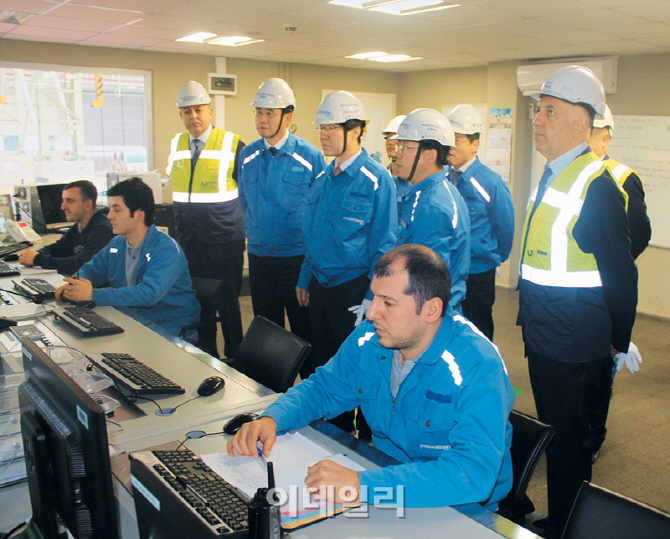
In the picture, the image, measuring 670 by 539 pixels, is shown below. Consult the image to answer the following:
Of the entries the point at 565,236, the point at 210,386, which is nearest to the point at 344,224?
the point at 565,236

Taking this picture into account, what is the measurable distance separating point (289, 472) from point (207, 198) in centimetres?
291

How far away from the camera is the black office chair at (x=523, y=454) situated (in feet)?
4.84

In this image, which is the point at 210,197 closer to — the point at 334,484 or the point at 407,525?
the point at 334,484

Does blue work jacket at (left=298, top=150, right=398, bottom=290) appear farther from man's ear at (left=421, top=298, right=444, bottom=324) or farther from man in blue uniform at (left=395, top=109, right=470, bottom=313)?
man's ear at (left=421, top=298, right=444, bottom=324)

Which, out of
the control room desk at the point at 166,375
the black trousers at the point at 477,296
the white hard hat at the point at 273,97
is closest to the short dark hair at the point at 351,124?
the white hard hat at the point at 273,97

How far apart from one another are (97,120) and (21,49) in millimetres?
1659

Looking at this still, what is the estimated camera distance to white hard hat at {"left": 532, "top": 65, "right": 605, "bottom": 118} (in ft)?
6.56

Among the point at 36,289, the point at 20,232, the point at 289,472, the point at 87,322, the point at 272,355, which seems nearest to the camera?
the point at 289,472

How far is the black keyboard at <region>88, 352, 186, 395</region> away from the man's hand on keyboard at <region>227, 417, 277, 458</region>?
472mm

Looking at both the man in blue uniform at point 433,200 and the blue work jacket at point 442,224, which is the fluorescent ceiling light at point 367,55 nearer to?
the man in blue uniform at point 433,200

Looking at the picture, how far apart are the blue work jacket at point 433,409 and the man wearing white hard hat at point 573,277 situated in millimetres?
646

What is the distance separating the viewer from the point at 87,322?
2.50 m

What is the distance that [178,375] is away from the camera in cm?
203

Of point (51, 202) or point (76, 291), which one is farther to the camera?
point (51, 202)
